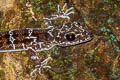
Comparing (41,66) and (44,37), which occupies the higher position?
(44,37)

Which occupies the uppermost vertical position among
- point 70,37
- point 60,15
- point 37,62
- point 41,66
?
point 60,15

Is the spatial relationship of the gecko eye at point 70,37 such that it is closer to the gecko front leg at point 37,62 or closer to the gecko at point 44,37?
the gecko at point 44,37

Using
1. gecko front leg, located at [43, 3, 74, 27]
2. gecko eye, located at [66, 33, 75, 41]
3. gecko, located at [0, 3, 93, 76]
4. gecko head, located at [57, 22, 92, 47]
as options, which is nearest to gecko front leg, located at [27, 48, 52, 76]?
gecko, located at [0, 3, 93, 76]

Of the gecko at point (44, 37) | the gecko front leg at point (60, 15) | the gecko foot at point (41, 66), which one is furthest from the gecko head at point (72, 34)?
the gecko foot at point (41, 66)

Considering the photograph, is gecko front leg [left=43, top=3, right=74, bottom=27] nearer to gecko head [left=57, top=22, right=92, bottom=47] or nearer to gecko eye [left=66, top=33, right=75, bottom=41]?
gecko head [left=57, top=22, right=92, bottom=47]

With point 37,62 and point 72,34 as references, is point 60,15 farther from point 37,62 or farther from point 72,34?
point 37,62

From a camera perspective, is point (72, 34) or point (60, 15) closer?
point (72, 34)

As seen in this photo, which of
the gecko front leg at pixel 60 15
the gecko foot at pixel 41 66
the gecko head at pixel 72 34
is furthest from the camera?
the gecko front leg at pixel 60 15

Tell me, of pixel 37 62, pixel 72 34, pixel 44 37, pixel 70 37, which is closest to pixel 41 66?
pixel 37 62

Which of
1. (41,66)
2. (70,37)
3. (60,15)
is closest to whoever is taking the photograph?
(70,37)
